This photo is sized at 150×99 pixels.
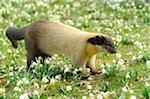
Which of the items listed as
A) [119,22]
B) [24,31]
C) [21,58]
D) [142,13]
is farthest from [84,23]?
[24,31]

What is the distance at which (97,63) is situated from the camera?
12094 mm

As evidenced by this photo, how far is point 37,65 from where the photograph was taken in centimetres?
1093

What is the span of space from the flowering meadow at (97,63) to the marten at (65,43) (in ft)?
0.83

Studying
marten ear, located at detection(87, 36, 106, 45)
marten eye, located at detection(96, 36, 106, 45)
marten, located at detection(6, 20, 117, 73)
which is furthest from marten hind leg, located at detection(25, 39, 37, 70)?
marten eye, located at detection(96, 36, 106, 45)

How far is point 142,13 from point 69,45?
900 centimetres

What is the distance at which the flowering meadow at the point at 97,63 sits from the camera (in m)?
9.51

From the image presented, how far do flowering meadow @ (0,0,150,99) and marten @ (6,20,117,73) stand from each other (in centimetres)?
25

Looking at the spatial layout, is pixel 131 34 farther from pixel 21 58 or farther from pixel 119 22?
pixel 21 58

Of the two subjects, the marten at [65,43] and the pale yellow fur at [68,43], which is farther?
the pale yellow fur at [68,43]

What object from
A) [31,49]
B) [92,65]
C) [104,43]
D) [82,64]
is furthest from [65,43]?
[104,43]

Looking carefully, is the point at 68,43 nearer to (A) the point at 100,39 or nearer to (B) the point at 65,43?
(B) the point at 65,43

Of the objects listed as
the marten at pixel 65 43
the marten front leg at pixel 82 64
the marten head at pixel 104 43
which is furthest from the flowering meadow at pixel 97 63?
the marten head at pixel 104 43

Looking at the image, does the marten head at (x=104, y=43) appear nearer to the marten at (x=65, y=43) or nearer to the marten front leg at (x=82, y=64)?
the marten at (x=65, y=43)

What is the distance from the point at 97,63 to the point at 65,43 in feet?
5.25
